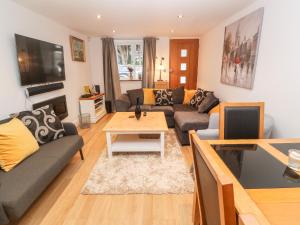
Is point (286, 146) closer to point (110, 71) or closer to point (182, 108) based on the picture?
point (182, 108)

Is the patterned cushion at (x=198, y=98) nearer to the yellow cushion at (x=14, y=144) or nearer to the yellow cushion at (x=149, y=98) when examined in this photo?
the yellow cushion at (x=149, y=98)

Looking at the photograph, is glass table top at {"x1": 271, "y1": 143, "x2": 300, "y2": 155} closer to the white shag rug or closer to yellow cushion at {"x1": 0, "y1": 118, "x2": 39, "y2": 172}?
the white shag rug

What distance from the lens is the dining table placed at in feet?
2.35

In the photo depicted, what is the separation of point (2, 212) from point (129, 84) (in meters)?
4.71

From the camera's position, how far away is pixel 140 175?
7.36 ft

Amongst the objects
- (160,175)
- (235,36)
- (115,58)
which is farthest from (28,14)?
(235,36)

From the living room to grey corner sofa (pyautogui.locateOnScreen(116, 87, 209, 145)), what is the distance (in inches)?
1.1

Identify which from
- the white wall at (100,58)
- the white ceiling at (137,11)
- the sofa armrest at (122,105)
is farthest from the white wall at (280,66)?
the white wall at (100,58)

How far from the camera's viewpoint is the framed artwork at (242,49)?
2.44m

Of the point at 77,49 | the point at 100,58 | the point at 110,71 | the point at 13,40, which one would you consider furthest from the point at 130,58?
the point at 13,40

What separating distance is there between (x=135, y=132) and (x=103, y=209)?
105 centimetres

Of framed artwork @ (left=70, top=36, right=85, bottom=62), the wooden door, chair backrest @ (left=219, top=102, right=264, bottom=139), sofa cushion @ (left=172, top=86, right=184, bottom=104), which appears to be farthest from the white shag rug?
the wooden door

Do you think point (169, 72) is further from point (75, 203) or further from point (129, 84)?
point (75, 203)

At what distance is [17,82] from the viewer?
254cm
